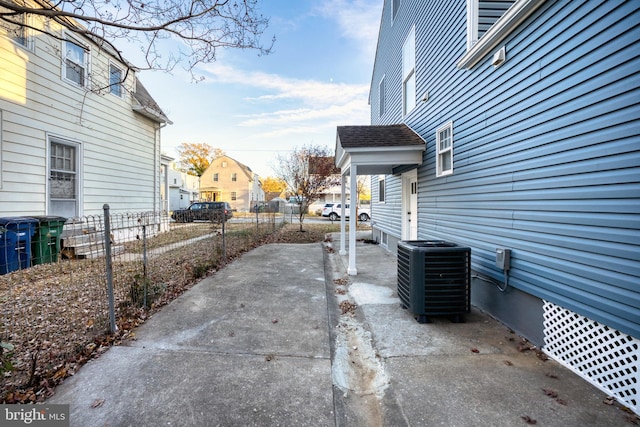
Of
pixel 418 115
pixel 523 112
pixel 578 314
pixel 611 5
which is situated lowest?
pixel 578 314

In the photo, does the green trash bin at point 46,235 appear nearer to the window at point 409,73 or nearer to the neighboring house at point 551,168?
the neighboring house at point 551,168

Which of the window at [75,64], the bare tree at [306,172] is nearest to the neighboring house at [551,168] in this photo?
the window at [75,64]

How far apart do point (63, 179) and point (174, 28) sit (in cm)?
589

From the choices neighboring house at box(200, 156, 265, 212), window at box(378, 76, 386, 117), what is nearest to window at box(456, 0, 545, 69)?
window at box(378, 76, 386, 117)

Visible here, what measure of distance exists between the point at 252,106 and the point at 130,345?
18906 mm

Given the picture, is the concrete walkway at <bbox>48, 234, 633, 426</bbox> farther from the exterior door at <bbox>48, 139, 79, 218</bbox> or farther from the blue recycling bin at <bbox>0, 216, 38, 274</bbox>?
Answer: the exterior door at <bbox>48, 139, 79, 218</bbox>

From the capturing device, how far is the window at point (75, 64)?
7434 millimetres

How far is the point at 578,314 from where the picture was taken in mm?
2605

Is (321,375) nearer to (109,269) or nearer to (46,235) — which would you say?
(109,269)

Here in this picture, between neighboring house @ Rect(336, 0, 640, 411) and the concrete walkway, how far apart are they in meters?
0.47

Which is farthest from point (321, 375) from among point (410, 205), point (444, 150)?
point (410, 205)

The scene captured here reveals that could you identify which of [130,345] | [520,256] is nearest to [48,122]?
[130,345]

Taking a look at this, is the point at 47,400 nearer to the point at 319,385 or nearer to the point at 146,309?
the point at 146,309

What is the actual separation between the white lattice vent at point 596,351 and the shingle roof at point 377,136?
415 centimetres
